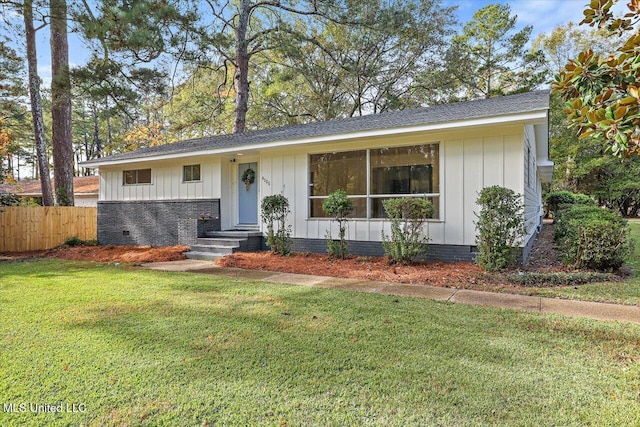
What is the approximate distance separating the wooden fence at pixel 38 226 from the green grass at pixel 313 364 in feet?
28.7

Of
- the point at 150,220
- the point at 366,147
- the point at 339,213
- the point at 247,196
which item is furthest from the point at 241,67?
the point at 339,213

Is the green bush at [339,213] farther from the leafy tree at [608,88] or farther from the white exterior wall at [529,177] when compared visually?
the leafy tree at [608,88]

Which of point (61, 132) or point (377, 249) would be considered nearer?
point (377, 249)

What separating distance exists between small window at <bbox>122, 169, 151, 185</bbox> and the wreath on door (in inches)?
139

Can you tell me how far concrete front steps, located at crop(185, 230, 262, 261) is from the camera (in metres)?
8.69

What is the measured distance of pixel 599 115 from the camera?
2.12 m

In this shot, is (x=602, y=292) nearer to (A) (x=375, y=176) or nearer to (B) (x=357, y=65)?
(A) (x=375, y=176)

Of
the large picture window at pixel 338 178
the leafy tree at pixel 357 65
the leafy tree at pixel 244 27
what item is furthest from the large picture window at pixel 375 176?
the leafy tree at pixel 357 65

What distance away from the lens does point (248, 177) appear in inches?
390

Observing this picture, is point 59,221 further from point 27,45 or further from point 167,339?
point 167,339

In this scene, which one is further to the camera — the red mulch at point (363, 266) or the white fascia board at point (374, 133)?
the white fascia board at point (374, 133)

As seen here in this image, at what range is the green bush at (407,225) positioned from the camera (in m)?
6.68

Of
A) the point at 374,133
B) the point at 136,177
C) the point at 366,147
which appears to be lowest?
the point at 136,177

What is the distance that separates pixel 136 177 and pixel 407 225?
29.8 ft
